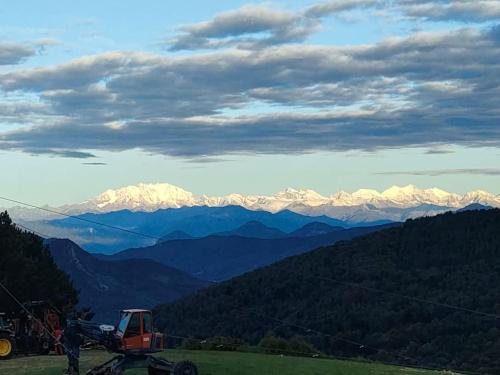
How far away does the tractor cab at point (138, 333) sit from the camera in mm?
33531

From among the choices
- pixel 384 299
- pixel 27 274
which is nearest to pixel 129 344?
pixel 27 274

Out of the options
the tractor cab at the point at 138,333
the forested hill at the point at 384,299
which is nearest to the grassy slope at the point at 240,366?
the tractor cab at the point at 138,333

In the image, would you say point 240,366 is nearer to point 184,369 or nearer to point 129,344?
point 184,369

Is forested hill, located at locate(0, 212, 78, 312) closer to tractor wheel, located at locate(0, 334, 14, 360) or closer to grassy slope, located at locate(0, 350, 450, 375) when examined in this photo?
tractor wheel, located at locate(0, 334, 14, 360)

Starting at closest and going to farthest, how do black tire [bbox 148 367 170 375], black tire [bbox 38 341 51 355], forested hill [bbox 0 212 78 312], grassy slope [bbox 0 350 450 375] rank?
black tire [bbox 148 367 170 375] < grassy slope [bbox 0 350 450 375] < black tire [bbox 38 341 51 355] < forested hill [bbox 0 212 78 312]

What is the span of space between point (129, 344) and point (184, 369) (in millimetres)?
2405

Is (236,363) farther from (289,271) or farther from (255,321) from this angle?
(289,271)

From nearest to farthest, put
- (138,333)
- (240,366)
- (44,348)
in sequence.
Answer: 1. (138,333)
2. (240,366)
3. (44,348)

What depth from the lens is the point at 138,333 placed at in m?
33.8

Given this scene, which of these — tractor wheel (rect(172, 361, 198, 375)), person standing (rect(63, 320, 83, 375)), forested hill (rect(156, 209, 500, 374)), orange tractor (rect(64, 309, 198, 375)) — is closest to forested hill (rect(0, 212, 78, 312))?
forested hill (rect(156, 209, 500, 374))

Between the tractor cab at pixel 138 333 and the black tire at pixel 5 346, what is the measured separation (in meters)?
10.9

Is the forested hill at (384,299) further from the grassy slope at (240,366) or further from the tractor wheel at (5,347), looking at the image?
the tractor wheel at (5,347)

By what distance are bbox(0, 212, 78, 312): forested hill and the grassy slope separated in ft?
92.4

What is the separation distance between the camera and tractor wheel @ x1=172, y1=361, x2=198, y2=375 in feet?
107
